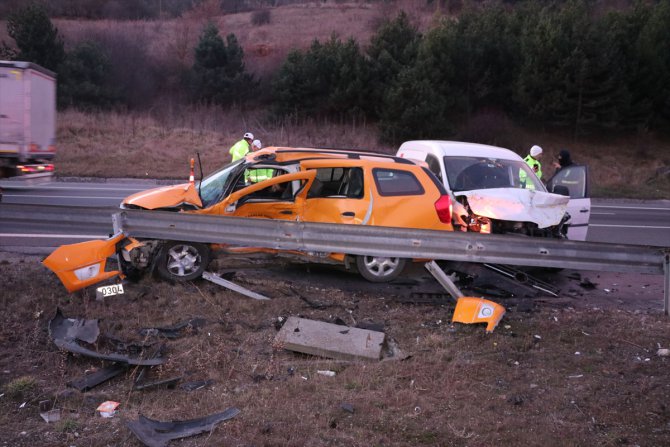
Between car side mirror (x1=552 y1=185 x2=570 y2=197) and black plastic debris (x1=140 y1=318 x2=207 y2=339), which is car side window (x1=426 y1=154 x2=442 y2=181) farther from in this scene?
black plastic debris (x1=140 y1=318 x2=207 y2=339)

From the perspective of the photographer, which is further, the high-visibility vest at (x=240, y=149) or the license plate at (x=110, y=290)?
the high-visibility vest at (x=240, y=149)

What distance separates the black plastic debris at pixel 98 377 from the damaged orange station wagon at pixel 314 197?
7.46 feet

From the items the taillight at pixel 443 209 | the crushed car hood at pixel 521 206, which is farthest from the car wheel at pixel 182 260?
the crushed car hood at pixel 521 206

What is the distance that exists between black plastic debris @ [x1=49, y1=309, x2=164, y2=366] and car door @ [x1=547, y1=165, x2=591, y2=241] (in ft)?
21.3

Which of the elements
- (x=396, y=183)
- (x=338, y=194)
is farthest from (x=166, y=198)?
(x=396, y=183)

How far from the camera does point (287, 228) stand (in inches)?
269

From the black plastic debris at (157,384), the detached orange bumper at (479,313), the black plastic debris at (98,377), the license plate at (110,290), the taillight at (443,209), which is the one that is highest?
the taillight at (443,209)

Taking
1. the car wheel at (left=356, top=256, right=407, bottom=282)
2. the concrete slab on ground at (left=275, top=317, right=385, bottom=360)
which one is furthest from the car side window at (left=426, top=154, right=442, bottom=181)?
the concrete slab on ground at (left=275, top=317, right=385, bottom=360)

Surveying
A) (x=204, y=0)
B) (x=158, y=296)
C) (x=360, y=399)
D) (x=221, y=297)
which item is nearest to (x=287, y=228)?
(x=221, y=297)

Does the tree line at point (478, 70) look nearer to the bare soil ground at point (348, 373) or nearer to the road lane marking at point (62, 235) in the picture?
the road lane marking at point (62, 235)

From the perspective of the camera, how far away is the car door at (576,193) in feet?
30.8

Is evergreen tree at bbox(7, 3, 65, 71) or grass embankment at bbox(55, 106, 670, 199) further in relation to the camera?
evergreen tree at bbox(7, 3, 65, 71)

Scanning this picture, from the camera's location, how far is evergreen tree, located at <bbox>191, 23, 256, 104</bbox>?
38.5m

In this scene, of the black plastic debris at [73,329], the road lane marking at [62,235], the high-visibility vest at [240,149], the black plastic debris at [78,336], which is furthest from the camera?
the high-visibility vest at [240,149]
